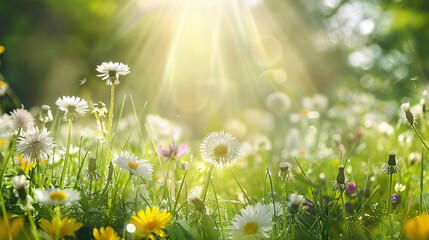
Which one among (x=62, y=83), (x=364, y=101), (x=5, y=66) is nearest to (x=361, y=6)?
(x=364, y=101)

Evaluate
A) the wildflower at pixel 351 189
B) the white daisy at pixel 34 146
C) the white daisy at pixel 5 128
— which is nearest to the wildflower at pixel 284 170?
the wildflower at pixel 351 189

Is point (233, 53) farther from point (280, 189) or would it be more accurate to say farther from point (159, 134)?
point (280, 189)

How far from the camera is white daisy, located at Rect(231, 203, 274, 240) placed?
804mm

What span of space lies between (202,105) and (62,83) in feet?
7.50

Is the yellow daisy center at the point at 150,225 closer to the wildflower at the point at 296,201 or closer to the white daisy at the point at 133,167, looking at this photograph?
the white daisy at the point at 133,167

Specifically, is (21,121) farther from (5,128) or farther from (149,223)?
(149,223)

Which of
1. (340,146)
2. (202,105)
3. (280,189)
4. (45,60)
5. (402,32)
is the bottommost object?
(280,189)

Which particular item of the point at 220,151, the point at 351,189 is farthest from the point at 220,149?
the point at 351,189

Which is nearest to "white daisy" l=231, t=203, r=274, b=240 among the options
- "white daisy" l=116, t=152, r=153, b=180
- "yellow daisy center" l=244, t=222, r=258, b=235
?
"yellow daisy center" l=244, t=222, r=258, b=235

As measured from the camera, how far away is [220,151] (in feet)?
3.09

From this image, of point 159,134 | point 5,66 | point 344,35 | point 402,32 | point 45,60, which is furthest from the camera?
point 344,35

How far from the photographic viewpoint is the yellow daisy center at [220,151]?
94 centimetres

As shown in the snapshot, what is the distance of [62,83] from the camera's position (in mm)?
6590

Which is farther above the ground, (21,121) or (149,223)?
(21,121)
